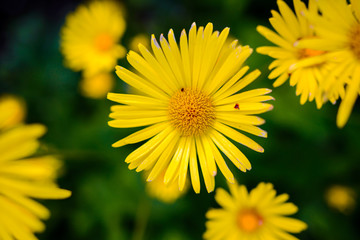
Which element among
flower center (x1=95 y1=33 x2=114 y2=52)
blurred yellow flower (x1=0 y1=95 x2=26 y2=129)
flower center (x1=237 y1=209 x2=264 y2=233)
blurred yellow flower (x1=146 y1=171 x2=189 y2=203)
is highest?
flower center (x1=95 y1=33 x2=114 y2=52)

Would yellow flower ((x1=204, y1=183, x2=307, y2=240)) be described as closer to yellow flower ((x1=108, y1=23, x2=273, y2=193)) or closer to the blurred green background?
yellow flower ((x1=108, y1=23, x2=273, y2=193))

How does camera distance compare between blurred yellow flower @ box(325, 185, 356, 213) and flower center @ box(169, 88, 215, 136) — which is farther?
blurred yellow flower @ box(325, 185, 356, 213)

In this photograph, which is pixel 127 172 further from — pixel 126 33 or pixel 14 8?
Result: pixel 14 8

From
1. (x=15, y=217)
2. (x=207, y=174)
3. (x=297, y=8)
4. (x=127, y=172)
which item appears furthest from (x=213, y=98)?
(x=127, y=172)

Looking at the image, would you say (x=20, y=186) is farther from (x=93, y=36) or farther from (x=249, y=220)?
(x=93, y=36)

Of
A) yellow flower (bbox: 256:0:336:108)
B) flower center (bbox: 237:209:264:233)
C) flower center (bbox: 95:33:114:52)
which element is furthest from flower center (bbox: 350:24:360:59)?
flower center (bbox: 95:33:114:52)

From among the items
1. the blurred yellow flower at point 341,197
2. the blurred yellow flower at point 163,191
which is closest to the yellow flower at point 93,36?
the blurred yellow flower at point 163,191
